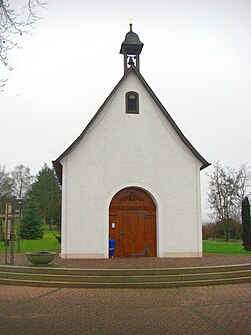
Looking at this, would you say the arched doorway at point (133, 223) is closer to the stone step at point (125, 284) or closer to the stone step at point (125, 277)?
the stone step at point (125, 277)

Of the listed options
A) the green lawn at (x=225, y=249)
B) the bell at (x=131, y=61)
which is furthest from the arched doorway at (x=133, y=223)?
the bell at (x=131, y=61)

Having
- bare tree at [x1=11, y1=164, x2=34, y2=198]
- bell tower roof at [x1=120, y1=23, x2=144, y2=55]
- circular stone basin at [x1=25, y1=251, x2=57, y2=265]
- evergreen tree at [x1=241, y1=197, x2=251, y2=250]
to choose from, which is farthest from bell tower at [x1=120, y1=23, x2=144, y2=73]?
bare tree at [x1=11, y1=164, x2=34, y2=198]

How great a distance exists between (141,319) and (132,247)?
9.86 meters

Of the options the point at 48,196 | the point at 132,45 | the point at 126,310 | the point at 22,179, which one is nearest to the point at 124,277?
the point at 126,310

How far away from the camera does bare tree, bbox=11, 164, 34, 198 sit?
63.3m

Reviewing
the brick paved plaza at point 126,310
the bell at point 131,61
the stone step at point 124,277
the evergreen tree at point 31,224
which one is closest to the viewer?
the brick paved plaza at point 126,310

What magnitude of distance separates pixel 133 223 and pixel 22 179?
48286mm

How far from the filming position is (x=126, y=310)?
31.1 ft

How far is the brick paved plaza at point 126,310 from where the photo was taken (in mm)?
7848

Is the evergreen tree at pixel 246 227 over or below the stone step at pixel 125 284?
over

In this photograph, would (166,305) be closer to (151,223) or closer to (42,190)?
(151,223)

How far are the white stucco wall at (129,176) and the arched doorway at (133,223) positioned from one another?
17.3 inches

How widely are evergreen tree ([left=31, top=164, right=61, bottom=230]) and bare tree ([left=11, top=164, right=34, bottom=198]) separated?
33.1ft

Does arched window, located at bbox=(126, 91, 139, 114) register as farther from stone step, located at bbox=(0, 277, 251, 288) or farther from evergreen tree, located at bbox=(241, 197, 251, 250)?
evergreen tree, located at bbox=(241, 197, 251, 250)
